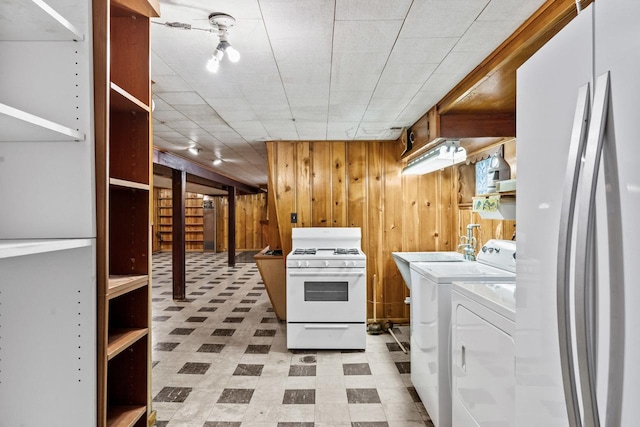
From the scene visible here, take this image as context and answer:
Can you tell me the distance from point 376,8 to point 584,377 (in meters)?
1.47

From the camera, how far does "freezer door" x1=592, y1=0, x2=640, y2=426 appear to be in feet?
2.03

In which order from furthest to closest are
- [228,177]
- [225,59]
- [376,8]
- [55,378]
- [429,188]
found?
[228,177]
[429,188]
[225,59]
[376,8]
[55,378]

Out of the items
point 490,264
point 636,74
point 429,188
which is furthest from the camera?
point 429,188

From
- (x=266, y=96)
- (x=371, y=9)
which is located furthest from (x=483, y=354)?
(x=266, y=96)

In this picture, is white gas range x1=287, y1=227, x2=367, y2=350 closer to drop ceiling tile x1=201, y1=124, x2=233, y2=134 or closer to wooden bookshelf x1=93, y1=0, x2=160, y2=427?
drop ceiling tile x1=201, y1=124, x2=233, y2=134

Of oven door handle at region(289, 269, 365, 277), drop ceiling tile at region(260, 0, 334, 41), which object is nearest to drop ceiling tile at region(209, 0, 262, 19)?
drop ceiling tile at region(260, 0, 334, 41)

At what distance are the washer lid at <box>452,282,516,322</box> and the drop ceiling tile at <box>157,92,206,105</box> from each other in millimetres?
2202

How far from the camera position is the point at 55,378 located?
3.75 ft

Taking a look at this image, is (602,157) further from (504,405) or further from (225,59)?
(225,59)

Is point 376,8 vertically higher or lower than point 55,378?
higher

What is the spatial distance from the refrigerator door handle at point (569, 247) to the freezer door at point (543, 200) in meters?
0.07

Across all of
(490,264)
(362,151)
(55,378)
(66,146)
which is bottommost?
(55,378)

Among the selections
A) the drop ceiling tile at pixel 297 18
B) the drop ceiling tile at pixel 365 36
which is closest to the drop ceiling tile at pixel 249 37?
the drop ceiling tile at pixel 297 18

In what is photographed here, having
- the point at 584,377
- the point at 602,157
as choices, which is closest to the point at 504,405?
the point at 584,377
